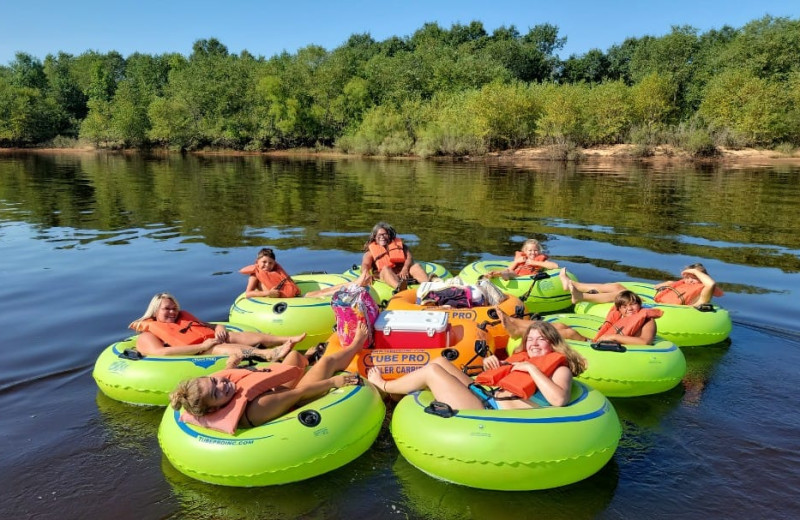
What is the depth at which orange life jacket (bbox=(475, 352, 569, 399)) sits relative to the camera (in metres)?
→ 4.60

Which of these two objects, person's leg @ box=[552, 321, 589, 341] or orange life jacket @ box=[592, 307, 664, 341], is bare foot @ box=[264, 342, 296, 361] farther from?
orange life jacket @ box=[592, 307, 664, 341]

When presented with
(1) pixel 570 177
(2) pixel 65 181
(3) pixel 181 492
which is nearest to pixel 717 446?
(3) pixel 181 492

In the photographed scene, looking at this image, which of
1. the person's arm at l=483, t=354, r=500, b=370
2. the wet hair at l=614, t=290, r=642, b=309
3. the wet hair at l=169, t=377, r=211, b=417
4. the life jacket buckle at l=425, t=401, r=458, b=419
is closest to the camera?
the wet hair at l=169, t=377, r=211, b=417

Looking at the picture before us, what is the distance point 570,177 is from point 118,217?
65.7ft

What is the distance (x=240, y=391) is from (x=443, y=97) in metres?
46.6

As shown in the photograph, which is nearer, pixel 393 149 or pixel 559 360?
pixel 559 360

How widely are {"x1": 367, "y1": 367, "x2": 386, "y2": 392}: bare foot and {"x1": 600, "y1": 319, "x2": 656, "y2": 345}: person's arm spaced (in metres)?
2.40

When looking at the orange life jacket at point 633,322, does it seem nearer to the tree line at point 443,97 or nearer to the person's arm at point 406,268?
the person's arm at point 406,268

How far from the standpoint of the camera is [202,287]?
9516 millimetres

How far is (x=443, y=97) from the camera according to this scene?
A: 1907 inches

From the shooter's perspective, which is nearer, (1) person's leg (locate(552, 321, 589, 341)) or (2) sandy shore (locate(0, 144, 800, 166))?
(1) person's leg (locate(552, 321, 589, 341))

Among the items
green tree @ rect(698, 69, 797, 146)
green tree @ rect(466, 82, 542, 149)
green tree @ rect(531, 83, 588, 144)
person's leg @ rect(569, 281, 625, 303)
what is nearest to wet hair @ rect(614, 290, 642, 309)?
person's leg @ rect(569, 281, 625, 303)

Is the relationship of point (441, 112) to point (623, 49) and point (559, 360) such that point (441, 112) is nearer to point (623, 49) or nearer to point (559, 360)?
point (623, 49)

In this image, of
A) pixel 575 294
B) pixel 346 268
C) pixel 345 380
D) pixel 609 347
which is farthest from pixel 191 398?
pixel 346 268
